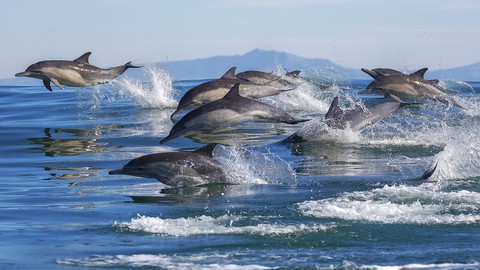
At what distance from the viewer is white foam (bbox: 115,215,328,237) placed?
10.3m

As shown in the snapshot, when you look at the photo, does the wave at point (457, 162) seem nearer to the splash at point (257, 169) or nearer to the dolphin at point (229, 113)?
the splash at point (257, 169)

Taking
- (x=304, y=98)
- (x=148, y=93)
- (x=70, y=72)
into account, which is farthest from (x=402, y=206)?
(x=148, y=93)

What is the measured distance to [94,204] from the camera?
40.9 feet

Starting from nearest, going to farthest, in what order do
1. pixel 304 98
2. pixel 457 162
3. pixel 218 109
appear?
pixel 457 162 < pixel 218 109 < pixel 304 98

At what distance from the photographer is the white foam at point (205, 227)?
10312 mm

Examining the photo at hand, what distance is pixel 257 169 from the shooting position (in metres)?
→ 14.9

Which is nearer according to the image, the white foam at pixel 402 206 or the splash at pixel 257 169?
the white foam at pixel 402 206

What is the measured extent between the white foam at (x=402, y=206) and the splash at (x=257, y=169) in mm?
1769

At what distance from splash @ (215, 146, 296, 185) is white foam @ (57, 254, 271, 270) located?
4365mm

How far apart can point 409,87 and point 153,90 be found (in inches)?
340

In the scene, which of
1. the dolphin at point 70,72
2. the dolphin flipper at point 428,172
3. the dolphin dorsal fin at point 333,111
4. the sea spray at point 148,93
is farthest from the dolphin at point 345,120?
the sea spray at point 148,93

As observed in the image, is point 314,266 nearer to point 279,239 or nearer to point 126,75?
point 279,239

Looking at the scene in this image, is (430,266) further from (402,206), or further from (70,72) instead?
(70,72)

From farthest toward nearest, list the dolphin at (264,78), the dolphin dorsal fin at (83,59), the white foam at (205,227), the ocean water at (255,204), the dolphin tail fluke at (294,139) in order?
the dolphin at (264,78) → the dolphin dorsal fin at (83,59) → the dolphin tail fluke at (294,139) → the white foam at (205,227) → the ocean water at (255,204)
